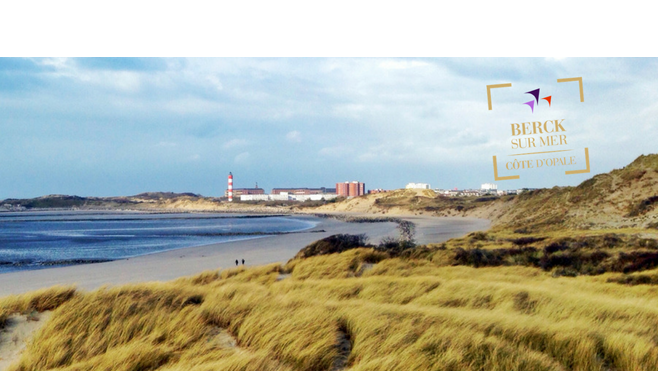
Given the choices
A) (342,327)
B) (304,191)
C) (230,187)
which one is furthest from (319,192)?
(342,327)

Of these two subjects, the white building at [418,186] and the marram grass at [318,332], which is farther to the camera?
the white building at [418,186]

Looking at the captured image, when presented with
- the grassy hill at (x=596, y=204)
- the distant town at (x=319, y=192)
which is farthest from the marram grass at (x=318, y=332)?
the distant town at (x=319, y=192)

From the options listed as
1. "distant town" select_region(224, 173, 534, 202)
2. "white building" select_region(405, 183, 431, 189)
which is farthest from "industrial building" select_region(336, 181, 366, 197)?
"white building" select_region(405, 183, 431, 189)

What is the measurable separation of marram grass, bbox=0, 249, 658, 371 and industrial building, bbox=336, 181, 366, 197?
159ft

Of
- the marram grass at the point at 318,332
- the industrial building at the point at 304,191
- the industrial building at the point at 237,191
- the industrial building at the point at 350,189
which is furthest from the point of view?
the industrial building at the point at 237,191

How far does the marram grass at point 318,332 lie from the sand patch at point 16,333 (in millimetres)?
77

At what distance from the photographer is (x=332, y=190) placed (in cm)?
5988

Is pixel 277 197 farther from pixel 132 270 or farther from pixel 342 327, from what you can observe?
pixel 342 327

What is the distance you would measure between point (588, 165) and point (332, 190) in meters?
54.5

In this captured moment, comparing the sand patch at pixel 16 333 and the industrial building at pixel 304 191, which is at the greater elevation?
the industrial building at pixel 304 191

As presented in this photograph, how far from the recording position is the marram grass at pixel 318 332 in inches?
88.0

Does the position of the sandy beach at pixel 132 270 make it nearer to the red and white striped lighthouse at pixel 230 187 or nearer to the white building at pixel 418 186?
the white building at pixel 418 186

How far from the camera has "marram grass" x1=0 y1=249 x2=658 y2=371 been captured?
224 centimetres

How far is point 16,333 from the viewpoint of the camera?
2523 millimetres
